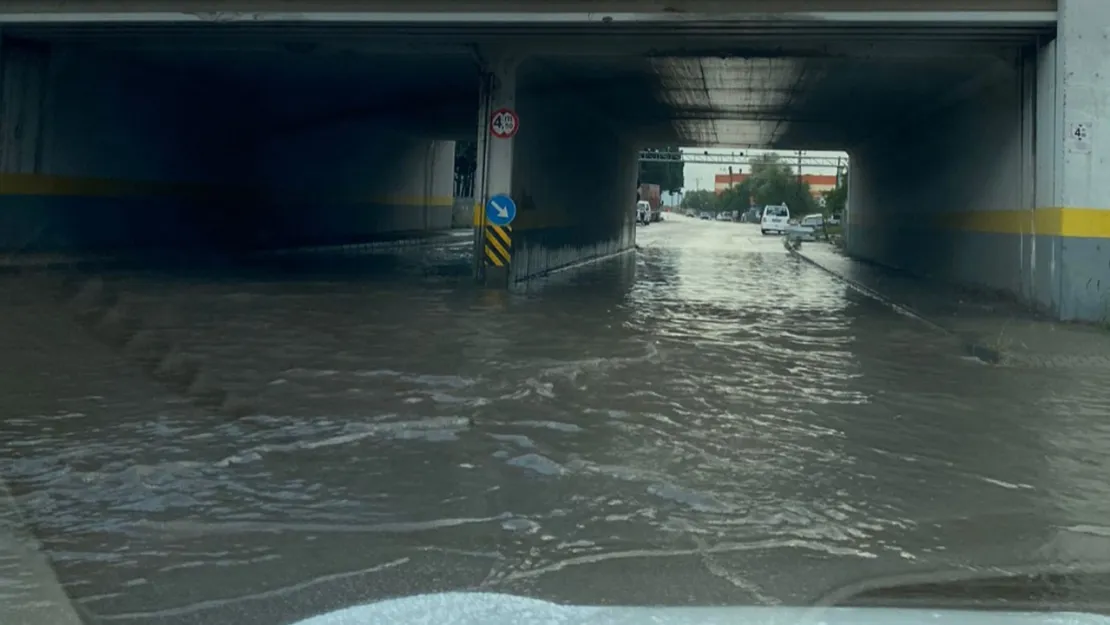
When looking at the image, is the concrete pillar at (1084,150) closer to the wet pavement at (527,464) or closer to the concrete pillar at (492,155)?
the wet pavement at (527,464)

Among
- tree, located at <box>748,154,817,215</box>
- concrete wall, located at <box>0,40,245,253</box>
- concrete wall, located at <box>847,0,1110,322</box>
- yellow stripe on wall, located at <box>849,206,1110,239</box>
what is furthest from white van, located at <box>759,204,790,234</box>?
concrete wall, located at <box>0,40,245,253</box>

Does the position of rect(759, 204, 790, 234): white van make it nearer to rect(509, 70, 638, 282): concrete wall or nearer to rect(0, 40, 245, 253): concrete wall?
rect(509, 70, 638, 282): concrete wall

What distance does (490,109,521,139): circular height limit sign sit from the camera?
19391 millimetres

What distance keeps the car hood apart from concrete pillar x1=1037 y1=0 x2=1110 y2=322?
12.7 meters

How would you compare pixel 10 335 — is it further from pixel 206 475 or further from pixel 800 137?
pixel 800 137

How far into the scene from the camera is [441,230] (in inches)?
2066

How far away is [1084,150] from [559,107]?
42.9 feet

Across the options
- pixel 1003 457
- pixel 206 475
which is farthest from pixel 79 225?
pixel 1003 457

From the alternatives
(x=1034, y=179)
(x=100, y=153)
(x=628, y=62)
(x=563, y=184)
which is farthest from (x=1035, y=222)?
(x=100, y=153)

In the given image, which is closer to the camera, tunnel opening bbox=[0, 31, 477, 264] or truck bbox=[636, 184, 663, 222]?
tunnel opening bbox=[0, 31, 477, 264]

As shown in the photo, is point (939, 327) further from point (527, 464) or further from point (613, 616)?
point (613, 616)

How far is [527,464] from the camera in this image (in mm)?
7066

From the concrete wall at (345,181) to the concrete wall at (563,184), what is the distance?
7.10 m

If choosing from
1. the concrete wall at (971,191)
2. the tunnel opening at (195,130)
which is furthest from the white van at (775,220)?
the tunnel opening at (195,130)
